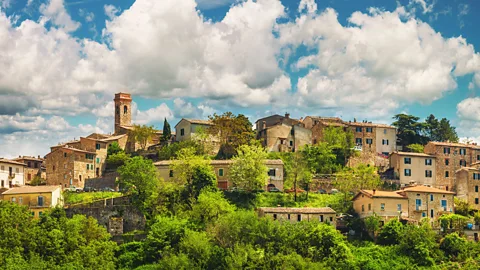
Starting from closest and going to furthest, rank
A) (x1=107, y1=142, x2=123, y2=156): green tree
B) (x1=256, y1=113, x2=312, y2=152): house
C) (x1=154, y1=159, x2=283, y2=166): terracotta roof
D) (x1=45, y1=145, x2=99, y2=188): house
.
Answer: (x1=154, y1=159, x2=283, y2=166): terracotta roof < (x1=45, y1=145, x2=99, y2=188): house < (x1=107, y1=142, x2=123, y2=156): green tree < (x1=256, y1=113, x2=312, y2=152): house

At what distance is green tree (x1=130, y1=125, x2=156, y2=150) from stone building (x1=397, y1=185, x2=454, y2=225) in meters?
34.6

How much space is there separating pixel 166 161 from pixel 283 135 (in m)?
18.6

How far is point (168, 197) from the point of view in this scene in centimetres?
6850

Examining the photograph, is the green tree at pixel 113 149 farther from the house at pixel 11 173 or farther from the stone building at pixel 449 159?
the stone building at pixel 449 159

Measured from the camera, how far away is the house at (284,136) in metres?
88.0

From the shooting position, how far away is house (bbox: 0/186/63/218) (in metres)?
68.9

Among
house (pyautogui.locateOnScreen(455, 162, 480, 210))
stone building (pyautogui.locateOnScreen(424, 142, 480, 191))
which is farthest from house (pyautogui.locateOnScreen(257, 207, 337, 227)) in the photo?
stone building (pyautogui.locateOnScreen(424, 142, 480, 191))

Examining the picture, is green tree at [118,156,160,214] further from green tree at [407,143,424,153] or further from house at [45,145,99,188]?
green tree at [407,143,424,153]

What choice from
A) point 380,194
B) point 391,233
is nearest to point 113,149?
point 380,194

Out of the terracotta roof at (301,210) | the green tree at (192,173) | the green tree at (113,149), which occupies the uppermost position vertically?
the green tree at (113,149)

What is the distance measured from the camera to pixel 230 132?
82.2m

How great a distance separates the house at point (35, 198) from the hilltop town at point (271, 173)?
0.33 feet

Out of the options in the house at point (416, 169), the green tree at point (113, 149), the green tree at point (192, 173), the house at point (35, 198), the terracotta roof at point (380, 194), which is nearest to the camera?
the terracotta roof at point (380, 194)

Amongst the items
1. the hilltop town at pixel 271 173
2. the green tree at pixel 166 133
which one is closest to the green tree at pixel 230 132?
the hilltop town at pixel 271 173
